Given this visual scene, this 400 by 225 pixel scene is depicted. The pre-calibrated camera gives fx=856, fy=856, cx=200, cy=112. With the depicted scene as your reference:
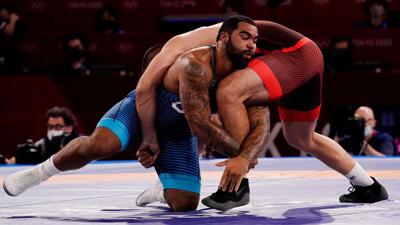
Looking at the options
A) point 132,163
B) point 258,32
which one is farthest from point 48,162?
point 132,163

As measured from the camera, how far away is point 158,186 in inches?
200

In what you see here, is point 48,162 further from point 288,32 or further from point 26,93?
point 26,93

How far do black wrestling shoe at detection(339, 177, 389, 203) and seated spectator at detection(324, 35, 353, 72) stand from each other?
14.7 ft

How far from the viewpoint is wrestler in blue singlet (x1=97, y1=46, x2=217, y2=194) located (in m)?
4.70

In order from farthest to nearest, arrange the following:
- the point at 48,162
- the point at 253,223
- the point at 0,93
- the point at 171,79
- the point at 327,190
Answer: the point at 0,93, the point at 327,190, the point at 48,162, the point at 171,79, the point at 253,223

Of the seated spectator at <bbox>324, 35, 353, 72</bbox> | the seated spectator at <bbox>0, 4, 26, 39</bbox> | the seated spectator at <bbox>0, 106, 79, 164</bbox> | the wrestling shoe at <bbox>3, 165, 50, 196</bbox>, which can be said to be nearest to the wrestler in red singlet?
the wrestling shoe at <bbox>3, 165, 50, 196</bbox>

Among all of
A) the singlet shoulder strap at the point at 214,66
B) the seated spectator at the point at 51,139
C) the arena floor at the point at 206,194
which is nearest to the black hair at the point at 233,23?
the singlet shoulder strap at the point at 214,66

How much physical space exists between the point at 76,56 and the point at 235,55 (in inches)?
225

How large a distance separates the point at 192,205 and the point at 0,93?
5006 millimetres

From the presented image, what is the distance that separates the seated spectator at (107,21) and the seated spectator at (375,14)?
122 inches

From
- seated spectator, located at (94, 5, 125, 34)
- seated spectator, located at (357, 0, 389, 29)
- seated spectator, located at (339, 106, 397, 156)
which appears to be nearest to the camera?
seated spectator, located at (339, 106, 397, 156)

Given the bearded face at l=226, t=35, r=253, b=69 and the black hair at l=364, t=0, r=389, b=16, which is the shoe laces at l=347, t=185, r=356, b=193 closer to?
the bearded face at l=226, t=35, r=253, b=69

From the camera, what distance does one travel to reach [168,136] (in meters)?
4.86

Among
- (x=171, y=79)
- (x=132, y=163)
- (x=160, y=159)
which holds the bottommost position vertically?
(x=132, y=163)
